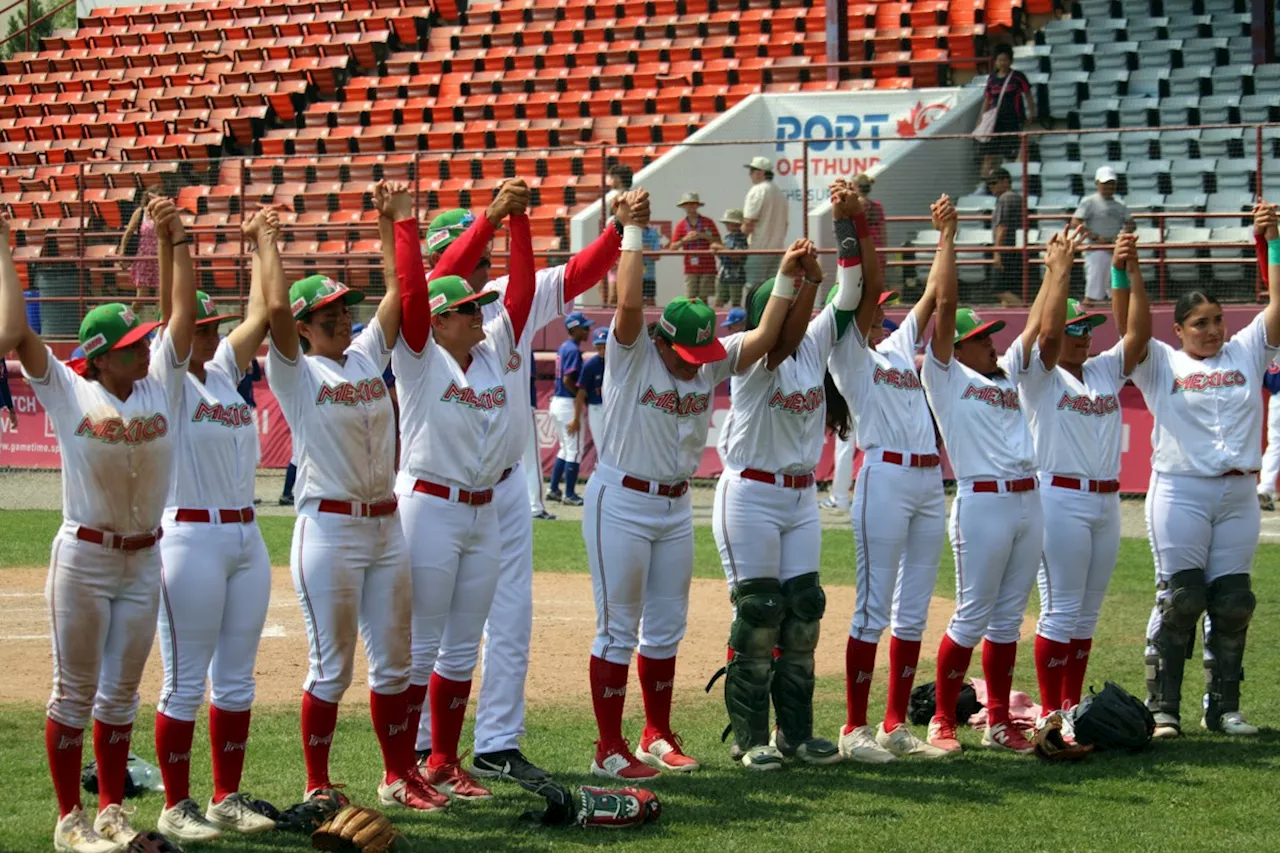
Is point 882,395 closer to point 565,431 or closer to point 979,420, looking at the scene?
point 979,420

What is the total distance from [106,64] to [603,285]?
13092 millimetres

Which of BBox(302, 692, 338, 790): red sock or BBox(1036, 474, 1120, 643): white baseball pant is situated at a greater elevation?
BBox(1036, 474, 1120, 643): white baseball pant

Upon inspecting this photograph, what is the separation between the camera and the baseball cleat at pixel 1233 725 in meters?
7.51

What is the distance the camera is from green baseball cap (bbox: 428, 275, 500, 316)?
6.37m

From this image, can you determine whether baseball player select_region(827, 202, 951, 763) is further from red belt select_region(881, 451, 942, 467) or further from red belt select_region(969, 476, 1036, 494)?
red belt select_region(969, 476, 1036, 494)

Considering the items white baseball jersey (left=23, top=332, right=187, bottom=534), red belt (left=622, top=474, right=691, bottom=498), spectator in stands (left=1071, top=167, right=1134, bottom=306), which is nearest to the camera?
white baseball jersey (left=23, top=332, right=187, bottom=534)

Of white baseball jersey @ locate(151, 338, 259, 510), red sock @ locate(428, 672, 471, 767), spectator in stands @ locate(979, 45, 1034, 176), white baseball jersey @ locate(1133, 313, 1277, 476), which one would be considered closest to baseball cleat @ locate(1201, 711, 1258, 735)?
white baseball jersey @ locate(1133, 313, 1277, 476)

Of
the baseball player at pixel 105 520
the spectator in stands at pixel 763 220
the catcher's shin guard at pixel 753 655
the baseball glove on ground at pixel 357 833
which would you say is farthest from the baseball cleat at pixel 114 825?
the spectator in stands at pixel 763 220

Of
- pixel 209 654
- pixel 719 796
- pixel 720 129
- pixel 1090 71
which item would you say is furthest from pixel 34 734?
pixel 1090 71

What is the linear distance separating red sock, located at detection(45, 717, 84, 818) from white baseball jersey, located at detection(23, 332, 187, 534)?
700 millimetres

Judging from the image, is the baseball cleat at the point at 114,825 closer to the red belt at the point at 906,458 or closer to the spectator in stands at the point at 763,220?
the red belt at the point at 906,458

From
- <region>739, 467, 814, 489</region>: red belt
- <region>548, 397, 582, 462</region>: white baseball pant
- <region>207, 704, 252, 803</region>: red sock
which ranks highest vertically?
<region>739, 467, 814, 489</region>: red belt

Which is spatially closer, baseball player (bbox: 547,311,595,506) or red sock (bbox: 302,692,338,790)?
red sock (bbox: 302,692,338,790)

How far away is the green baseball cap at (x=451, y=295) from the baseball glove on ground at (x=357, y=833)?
1.94 m
